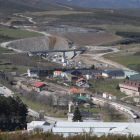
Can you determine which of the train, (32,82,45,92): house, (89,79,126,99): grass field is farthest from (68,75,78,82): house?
the train

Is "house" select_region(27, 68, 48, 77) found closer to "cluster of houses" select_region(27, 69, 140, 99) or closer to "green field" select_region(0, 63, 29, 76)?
"cluster of houses" select_region(27, 69, 140, 99)

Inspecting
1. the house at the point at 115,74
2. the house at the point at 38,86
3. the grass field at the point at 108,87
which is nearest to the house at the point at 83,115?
the grass field at the point at 108,87

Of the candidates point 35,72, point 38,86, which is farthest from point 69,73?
point 38,86

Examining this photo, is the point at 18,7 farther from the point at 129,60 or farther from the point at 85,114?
the point at 85,114

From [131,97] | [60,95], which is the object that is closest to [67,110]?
[60,95]

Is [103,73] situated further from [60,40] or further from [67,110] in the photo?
[60,40]

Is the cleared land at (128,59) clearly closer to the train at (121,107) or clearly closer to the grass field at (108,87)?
the grass field at (108,87)
